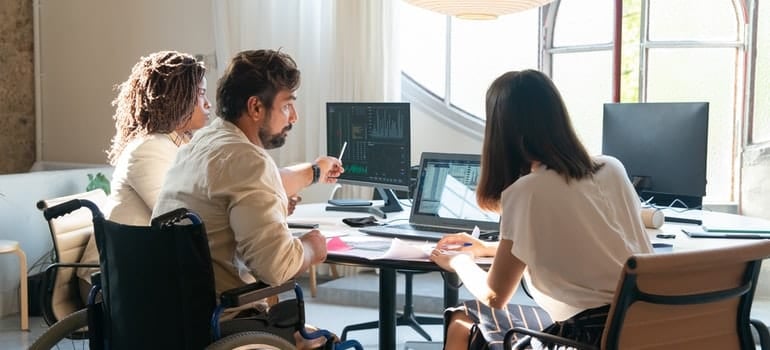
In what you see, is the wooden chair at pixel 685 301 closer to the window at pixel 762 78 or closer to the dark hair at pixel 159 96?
the dark hair at pixel 159 96

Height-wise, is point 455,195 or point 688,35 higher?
point 688,35

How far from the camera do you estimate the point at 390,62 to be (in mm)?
4520

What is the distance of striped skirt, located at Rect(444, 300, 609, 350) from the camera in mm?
1824

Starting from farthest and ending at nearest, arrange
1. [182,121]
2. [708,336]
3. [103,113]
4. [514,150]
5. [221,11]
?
[103,113] → [221,11] → [182,121] → [514,150] → [708,336]

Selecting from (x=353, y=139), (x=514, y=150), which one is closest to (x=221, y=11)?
(x=353, y=139)

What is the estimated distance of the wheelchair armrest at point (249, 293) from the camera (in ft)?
5.99

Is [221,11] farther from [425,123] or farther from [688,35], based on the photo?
[688,35]

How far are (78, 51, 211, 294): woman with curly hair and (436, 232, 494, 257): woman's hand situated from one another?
892mm

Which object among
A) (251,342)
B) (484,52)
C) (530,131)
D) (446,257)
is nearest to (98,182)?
(484,52)

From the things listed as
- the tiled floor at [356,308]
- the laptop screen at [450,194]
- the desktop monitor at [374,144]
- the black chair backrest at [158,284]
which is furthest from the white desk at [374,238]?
the tiled floor at [356,308]

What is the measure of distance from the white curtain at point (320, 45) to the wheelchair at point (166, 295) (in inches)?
102

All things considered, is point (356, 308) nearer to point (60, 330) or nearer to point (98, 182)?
point (98, 182)

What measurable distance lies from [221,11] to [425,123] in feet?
4.51

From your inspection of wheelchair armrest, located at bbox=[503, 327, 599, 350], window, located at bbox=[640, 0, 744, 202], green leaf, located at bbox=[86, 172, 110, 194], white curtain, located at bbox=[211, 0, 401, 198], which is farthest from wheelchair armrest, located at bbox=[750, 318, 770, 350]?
green leaf, located at bbox=[86, 172, 110, 194]
